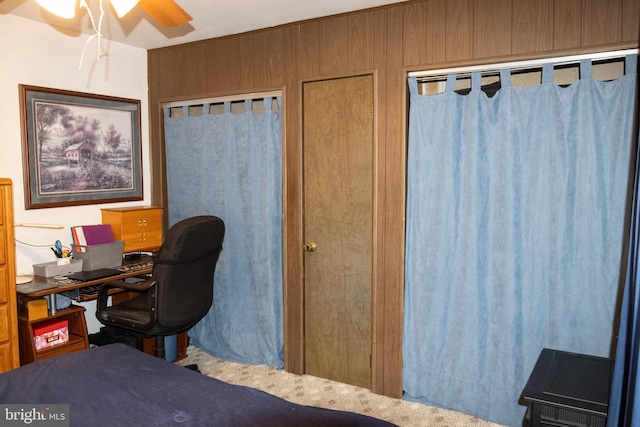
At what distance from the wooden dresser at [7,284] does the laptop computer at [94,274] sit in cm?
39

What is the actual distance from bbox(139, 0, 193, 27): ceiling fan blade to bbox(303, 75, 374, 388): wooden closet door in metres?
1.29

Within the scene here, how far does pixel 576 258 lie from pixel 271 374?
2.17 meters

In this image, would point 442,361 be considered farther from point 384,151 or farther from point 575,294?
point 384,151

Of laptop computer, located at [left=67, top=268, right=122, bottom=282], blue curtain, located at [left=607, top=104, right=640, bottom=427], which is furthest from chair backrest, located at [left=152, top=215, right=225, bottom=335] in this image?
blue curtain, located at [left=607, top=104, right=640, bottom=427]

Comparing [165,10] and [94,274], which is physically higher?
[165,10]

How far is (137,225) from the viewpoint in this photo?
388cm

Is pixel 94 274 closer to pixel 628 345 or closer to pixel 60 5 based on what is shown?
Result: pixel 60 5

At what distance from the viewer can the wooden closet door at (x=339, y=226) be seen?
327 centimetres

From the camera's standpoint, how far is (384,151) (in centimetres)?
315

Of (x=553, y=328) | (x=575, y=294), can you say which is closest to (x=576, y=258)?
(x=575, y=294)

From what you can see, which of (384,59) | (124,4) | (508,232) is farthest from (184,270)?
(508,232)

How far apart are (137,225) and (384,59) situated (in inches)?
88.7

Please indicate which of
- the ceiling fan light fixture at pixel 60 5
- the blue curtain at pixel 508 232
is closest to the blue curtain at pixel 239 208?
the blue curtain at pixel 508 232

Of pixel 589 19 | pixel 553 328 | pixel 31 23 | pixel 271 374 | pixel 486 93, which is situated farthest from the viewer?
pixel 271 374
